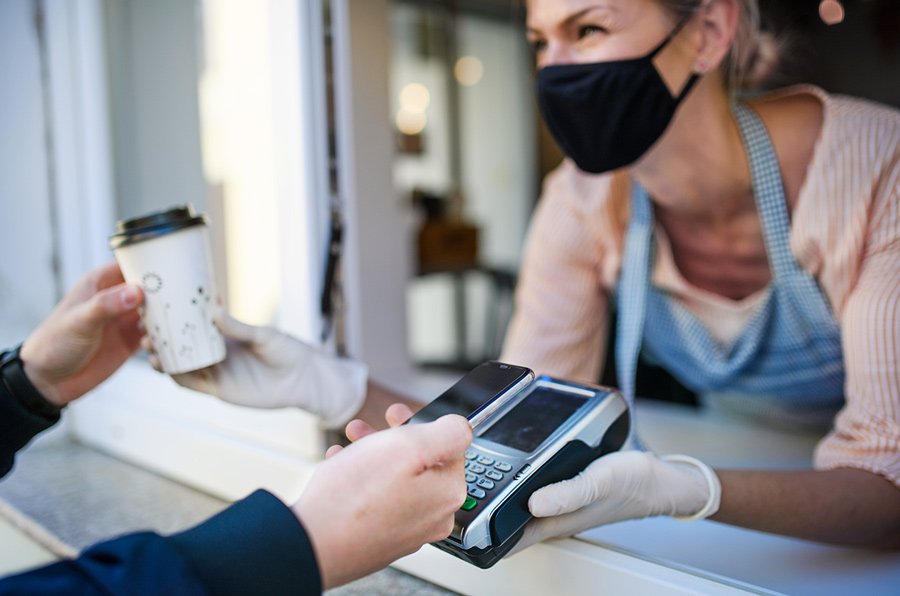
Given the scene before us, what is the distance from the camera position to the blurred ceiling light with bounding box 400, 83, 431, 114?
13.4 ft

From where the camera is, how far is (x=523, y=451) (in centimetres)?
52

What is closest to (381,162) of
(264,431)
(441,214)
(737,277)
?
(264,431)

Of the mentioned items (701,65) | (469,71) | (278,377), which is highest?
(469,71)

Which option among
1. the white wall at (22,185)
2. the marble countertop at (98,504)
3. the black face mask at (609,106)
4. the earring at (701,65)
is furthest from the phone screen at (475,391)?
the white wall at (22,185)

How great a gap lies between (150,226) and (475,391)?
297 millimetres

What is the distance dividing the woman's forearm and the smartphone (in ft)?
0.83

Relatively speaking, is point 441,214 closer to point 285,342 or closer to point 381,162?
point 381,162

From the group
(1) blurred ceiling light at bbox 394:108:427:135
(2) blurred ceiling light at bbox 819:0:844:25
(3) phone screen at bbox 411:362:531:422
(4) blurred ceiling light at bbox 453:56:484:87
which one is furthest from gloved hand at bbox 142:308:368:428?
(4) blurred ceiling light at bbox 453:56:484:87

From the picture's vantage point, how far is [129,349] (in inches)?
29.6

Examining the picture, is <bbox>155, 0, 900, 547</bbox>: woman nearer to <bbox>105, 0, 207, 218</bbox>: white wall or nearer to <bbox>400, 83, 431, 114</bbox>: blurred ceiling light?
<bbox>105, 0, 207, 218</bbox>: white wall

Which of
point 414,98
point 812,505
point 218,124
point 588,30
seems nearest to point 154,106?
point 218,124

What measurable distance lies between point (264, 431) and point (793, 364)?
2.31 ft

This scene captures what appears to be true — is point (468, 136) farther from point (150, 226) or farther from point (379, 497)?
point (379, 497)

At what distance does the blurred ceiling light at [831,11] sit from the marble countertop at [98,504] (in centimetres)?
188
